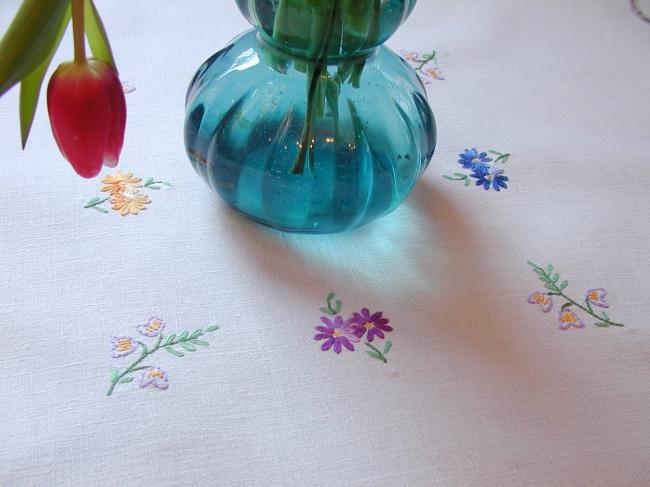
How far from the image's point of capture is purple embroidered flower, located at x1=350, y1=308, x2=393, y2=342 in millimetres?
516

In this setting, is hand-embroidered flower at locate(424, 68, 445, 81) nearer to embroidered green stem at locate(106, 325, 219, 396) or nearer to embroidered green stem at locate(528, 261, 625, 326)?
embroidered green stem at locate(528, 261, 625, 326)

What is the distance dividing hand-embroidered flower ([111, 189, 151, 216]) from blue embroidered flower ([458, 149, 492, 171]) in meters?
0.26

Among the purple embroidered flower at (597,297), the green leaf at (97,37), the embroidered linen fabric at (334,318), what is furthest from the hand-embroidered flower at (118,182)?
the purple embroidered flower at (597,297)

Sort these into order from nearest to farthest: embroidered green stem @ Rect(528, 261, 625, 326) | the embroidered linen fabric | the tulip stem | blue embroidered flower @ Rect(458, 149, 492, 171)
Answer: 1. the tulip stem
2. the embroidered linen fabric
3. embroidered green stem @ Rect(528, 261, 625, 326)
4. blue embroidered flower @ Rect(458, 149, 492, 171)

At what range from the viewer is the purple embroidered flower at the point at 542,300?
55cm

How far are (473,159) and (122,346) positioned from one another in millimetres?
336

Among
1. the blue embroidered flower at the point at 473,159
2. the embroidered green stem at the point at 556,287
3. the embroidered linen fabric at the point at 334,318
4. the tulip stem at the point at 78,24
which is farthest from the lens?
the blue embroidered flower at the point at 473,159

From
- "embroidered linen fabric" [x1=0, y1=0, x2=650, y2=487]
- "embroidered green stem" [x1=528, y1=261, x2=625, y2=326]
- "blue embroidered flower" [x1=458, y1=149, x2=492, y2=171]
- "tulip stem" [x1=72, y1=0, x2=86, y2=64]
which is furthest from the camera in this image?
"blue embroidered flower" [x1=458, y1=149, x2=492, y2=171]

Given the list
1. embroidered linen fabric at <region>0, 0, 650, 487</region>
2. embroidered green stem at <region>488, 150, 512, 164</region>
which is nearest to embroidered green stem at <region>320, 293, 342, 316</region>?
embroidered linen fabric at <region>0, 0, 650, 487</region>

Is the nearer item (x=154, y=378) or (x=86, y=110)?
(x=86, y=110)

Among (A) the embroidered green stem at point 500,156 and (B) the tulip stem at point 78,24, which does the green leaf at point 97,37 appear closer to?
(B) the tulip stem at point 78,24

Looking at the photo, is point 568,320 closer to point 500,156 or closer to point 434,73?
point 500,156

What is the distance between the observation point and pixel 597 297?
22.1 inches

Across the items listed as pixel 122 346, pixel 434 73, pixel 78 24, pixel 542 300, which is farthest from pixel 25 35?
pixel 434 73
